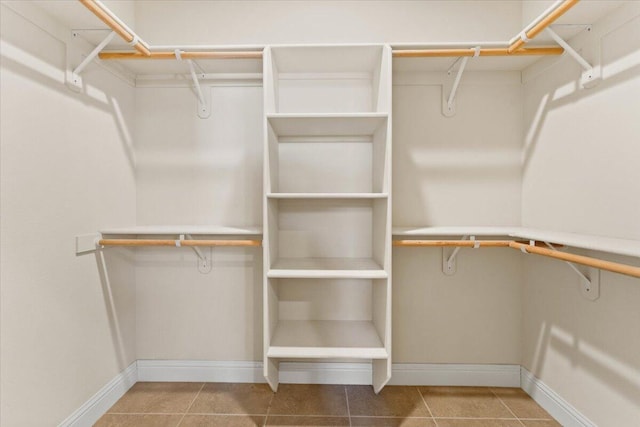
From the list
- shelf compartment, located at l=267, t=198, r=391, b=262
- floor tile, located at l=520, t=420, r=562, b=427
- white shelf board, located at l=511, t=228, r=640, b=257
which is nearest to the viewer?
white shelf board, located at l=511, t=228, r=640, b=257

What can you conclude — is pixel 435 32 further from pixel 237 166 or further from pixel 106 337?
pixel 106 337

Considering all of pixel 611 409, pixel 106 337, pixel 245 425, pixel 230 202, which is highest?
pixel 230 202

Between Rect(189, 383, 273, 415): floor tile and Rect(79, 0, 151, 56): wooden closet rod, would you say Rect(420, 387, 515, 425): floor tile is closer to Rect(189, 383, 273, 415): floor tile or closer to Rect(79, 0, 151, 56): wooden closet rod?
Rect(189, 383, 273, 415): floor tile

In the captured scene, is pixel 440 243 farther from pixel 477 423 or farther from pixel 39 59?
pixel 39 59

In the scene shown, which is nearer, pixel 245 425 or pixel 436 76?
pixel 245 425

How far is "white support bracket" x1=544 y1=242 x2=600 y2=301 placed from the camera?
1537 mm

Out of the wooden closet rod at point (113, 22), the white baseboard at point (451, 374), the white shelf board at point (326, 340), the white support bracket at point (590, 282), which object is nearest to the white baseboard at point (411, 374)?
the white baseboard at point (451, 374)

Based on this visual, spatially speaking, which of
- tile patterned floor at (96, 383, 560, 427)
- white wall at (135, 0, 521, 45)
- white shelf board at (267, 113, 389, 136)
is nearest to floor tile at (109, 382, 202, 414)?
tile patterned floor at (96, 383, 560, 427)

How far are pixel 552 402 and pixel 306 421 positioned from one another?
131 cm

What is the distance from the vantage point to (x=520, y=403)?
1.94 m

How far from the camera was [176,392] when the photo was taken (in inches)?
80.8

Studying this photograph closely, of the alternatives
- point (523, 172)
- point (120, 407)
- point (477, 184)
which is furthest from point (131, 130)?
point (523, 172)

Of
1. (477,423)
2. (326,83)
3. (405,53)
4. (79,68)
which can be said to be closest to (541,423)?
(477,423)

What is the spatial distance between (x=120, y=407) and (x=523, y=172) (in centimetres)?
272
